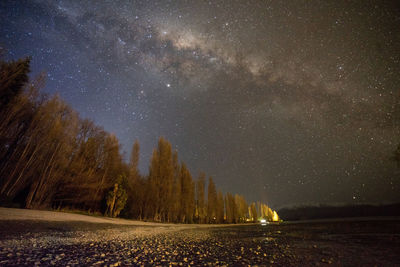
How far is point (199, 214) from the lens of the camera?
51281mm

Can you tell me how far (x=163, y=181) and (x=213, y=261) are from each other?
35030 millimetres

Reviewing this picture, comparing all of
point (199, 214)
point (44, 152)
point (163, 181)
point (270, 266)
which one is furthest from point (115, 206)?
point (270, 266)

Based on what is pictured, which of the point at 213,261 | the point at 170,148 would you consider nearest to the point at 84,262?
the point at 213,261

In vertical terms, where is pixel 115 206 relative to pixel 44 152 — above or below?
below

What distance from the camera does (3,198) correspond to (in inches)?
659

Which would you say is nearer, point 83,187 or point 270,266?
point 270,266

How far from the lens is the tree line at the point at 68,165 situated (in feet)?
61.7

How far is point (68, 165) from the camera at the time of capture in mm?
25078

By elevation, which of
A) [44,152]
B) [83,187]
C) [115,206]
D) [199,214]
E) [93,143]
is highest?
[93,143]

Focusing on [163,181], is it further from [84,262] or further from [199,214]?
[84,262]

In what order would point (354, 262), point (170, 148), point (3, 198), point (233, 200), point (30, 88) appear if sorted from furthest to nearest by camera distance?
point (233, 200), point (170, 148), point (30, 88), point (3, 198), point (354, 262)

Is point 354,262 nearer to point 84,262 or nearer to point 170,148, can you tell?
point 84,262

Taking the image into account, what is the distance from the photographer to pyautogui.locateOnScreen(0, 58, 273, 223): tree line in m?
18.8

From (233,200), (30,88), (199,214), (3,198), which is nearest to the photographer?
(3,198)
